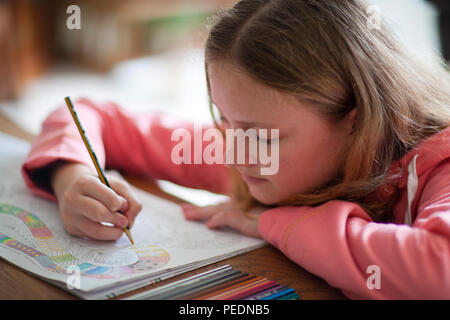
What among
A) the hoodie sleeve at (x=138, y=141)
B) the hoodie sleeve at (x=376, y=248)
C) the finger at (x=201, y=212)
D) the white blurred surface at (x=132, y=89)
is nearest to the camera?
the hoodie sleeve at (x=376, y=248)


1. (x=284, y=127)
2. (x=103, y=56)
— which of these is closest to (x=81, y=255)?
(x=284, y=127)

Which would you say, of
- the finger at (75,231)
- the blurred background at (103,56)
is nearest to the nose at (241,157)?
the finger at (75,231)

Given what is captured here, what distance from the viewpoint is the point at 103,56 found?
3.44 metres

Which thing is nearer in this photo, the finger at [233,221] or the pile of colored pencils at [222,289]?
the pile of colored pencils at [222,289]

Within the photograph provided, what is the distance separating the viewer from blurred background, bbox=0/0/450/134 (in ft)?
7.61

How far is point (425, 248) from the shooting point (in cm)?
41

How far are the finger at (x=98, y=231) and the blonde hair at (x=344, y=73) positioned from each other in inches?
9.2

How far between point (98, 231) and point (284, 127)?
0.26 m

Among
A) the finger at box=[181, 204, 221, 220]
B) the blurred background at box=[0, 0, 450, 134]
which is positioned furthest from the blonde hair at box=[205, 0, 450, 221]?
the blurred background at box=[0, 0, 450, 134]

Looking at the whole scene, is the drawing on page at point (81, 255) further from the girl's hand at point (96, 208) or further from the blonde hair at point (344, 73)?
the blonde hair at point (344, 73)

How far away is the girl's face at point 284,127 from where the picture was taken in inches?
21.2

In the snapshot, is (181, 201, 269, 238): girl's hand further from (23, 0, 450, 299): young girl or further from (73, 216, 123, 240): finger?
(73, 216, 123, 240): finger

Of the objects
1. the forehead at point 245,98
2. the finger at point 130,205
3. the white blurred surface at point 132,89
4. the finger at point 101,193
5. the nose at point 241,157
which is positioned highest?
the forehead at point 245,98

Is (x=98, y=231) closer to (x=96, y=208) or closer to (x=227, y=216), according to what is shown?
(x=96, y=208)
